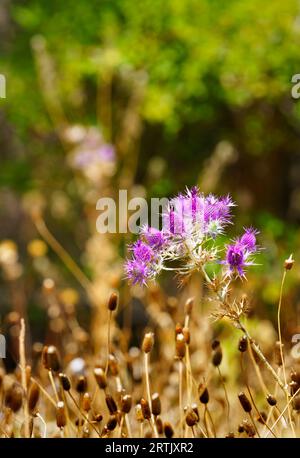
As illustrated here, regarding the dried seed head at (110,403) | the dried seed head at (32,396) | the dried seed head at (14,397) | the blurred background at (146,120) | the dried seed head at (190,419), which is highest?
the blurred background at (146,120)

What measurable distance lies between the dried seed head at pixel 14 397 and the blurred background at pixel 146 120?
1.31 meters

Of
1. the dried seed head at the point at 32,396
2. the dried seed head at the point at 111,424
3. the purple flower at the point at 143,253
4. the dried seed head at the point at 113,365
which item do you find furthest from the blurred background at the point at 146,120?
the purple flower at the point at 143,253

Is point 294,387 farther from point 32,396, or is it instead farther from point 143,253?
point 32,396

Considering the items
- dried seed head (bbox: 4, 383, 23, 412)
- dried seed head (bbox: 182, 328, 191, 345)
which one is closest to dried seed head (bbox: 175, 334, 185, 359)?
dried seed head (bbox: 182, 328, 191, 345)

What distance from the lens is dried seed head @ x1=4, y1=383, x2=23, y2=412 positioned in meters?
1.77

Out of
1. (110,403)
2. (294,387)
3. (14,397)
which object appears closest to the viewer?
(294,387)

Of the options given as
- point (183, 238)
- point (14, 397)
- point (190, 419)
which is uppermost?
point (183, 238)

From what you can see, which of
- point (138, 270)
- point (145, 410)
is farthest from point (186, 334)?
point (138, 270)

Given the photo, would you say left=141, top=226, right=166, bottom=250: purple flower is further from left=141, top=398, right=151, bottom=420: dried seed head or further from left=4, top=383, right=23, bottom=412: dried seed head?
left=4, top=383, right=23, bottom=412: dried seed head

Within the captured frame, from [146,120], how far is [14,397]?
480 centimetres

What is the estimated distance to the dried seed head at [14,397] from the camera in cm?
177

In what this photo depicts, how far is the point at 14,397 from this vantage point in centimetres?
178

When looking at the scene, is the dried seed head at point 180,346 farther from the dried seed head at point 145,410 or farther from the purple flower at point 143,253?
the purple flower at point 143,253
